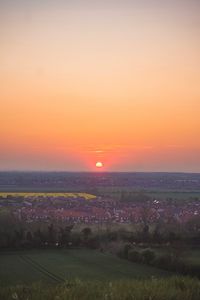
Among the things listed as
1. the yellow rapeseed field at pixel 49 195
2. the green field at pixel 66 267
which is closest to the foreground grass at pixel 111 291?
the green field at pixel 66 267

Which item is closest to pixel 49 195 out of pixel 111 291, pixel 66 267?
pixel 66 267

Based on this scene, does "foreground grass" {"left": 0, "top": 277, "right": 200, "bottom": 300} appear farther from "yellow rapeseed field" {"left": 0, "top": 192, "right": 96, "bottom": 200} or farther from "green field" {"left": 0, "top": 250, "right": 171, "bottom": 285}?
"yellow rapeseed field" {"left": 0, "top": 192, "right": 96, "bottom": 200}

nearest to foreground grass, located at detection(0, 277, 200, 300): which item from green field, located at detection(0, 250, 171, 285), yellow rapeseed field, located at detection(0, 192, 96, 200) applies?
green field, located at detection(0, 250, 171, 285)

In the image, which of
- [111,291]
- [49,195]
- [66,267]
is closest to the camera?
[111,291]

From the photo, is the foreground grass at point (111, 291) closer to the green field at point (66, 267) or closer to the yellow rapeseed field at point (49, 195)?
the green field at point (66, 267)

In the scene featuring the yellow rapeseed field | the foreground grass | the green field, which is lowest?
the green field

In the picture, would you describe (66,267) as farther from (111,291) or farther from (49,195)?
(49,195)
